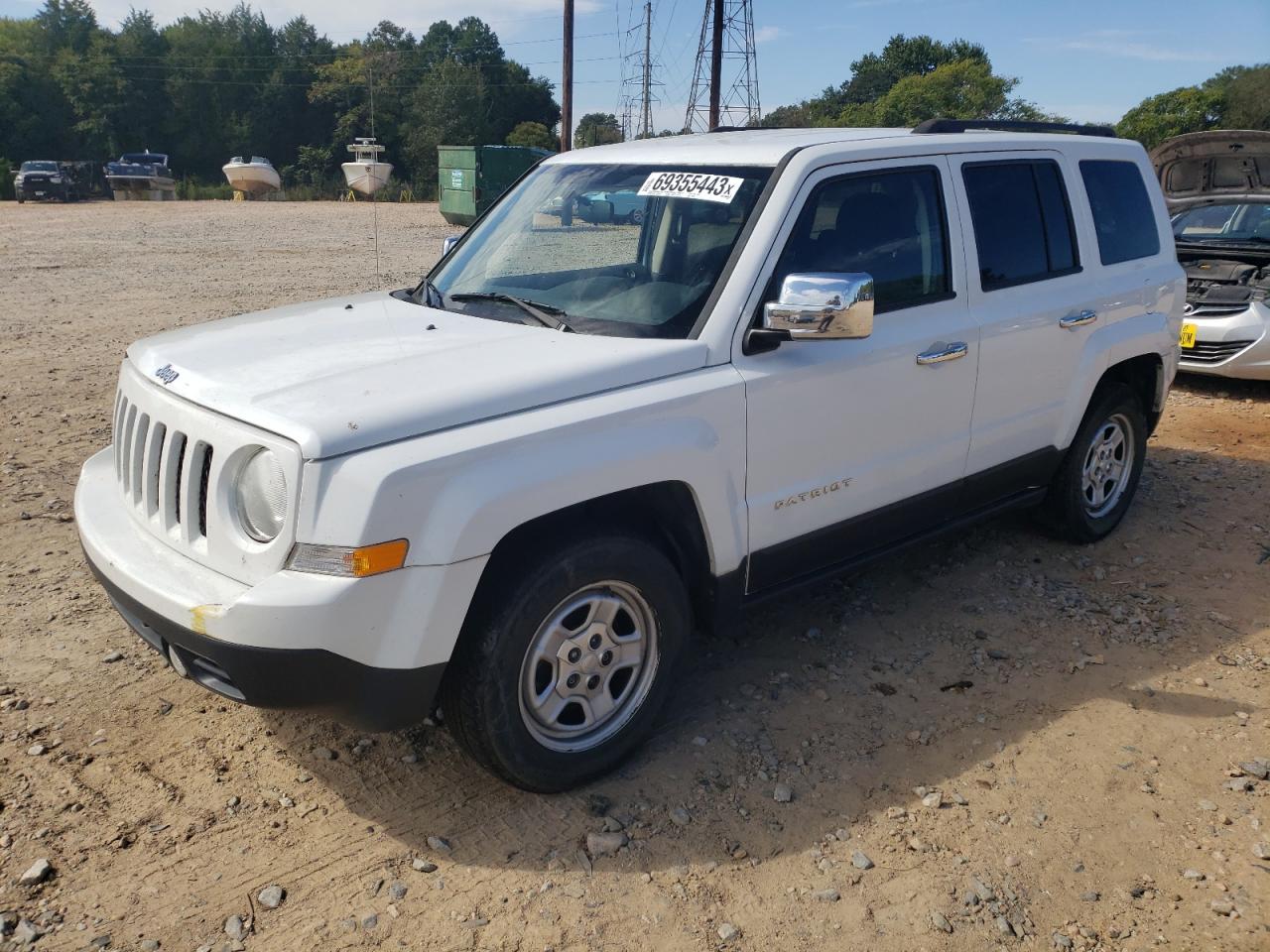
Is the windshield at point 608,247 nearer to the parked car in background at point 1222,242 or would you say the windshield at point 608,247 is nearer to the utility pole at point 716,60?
the parked car in background at point 1222,242

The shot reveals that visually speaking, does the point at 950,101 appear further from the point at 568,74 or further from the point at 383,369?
the point at 383,369

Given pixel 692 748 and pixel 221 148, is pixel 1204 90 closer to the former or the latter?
pixel 221 148

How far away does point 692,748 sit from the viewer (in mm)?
3553

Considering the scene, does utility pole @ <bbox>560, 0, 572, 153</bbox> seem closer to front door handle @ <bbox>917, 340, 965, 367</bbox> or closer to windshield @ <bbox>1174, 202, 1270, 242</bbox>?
windshield @ <bbox>1174, 202, 1270, 242</bbox>

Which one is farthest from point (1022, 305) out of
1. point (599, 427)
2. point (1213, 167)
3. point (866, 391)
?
point (1213, 167)

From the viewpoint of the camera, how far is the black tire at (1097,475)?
505 cm

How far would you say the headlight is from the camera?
271 cm

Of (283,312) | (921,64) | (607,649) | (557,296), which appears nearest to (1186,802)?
(607,649)

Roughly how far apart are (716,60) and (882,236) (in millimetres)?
24947

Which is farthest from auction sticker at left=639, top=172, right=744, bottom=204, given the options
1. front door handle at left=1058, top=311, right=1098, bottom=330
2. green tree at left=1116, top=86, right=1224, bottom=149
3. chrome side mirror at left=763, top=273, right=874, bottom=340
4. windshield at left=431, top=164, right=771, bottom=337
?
green tree at left=1116, top=86, right=1224, bottom=149

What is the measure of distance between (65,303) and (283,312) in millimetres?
9843

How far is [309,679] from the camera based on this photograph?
269cm

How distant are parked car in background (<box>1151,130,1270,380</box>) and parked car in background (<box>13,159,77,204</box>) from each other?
121 ft

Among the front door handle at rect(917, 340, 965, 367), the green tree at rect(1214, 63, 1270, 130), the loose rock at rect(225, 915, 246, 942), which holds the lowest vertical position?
the loose rock at rect(225, 915, 246, 942)
